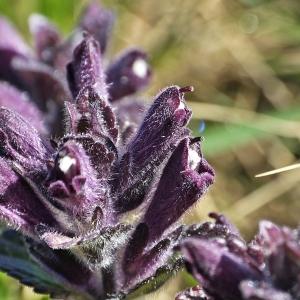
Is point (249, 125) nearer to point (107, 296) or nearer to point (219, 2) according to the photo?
point (219, 2)

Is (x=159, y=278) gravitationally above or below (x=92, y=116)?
below

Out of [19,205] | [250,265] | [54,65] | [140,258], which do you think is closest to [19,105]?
[54,65]

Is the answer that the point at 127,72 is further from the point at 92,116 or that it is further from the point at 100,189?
the point at 100,189

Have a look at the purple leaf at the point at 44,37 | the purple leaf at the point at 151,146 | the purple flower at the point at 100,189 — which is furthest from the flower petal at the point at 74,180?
the purple leaf at the point at 44,37

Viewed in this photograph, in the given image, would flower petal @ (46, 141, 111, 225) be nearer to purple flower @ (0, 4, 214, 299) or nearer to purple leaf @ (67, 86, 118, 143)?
purple flower @ (0, 4, 214, 299)

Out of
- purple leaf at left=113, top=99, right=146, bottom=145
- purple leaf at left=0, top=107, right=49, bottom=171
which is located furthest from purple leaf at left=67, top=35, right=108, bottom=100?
purple leaf at left=0, top=107, right=49, bottom=171
